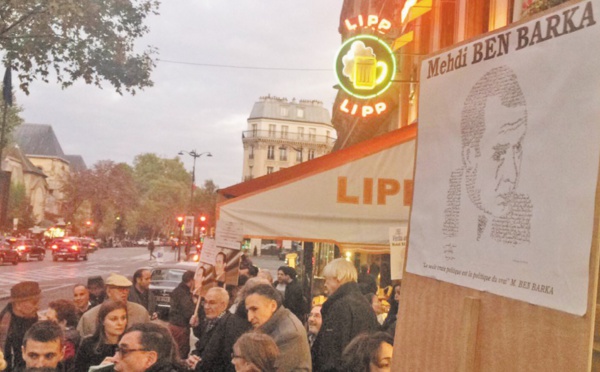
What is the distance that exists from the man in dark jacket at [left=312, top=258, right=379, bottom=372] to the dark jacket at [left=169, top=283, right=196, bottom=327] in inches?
122

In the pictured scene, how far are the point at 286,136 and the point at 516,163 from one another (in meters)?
110

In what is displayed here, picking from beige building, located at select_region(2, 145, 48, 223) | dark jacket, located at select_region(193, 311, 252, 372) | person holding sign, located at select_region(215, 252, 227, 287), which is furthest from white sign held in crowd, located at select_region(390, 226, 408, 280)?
beige building, located at select_region(2, 145, 48, 223)

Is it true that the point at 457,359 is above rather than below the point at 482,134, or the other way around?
below

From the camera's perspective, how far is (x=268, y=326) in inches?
184

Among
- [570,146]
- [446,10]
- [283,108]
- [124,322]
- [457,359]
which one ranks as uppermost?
[283,108]

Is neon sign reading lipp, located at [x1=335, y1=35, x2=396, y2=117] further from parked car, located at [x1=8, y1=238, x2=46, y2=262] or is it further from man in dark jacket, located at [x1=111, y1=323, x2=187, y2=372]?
parked car, located at [x1=8, y1=238, x2=46, y2=262]

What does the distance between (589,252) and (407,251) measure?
947 millimetres

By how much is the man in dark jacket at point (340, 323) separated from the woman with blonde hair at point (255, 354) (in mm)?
1560

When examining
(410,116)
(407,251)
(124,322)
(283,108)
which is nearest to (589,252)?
(407,251)

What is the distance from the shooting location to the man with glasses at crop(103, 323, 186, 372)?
3984mm

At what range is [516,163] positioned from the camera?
190 centimetres

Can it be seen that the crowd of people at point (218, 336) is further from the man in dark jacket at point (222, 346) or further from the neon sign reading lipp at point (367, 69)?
the neon sign reading lipp at point (367, 69)

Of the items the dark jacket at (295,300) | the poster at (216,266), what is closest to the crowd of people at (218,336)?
the poster at (216,266)

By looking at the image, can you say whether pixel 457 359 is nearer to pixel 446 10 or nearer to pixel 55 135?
pixel 446 10
